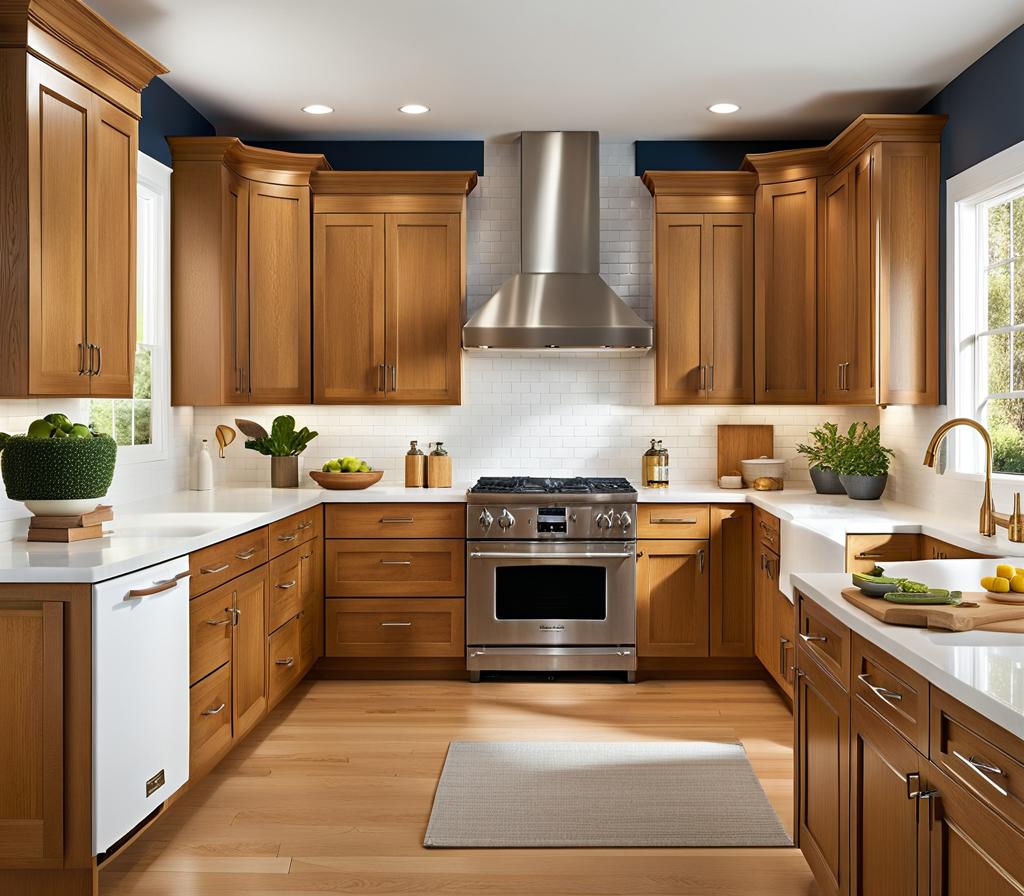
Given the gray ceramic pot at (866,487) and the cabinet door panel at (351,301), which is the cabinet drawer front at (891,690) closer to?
the gray ceramic pot at (866,487)

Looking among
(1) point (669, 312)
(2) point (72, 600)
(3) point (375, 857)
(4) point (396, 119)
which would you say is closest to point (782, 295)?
(1) point (669, 312)

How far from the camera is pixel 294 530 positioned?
4207 mm

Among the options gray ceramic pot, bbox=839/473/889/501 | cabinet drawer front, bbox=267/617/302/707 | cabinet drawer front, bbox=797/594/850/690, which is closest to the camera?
cabinet drawer front, bbox=797/594/850/690

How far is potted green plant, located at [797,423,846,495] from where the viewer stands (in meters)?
4.70

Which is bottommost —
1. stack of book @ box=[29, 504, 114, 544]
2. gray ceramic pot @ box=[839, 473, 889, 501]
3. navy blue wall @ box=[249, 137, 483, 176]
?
stack of book @ box=[29, 504, 114, 544]

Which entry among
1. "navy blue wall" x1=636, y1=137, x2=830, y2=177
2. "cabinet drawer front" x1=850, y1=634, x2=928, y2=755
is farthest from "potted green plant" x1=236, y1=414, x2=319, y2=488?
"cabinet drawer front" x1=850, y1=634, x2=928, y2=755

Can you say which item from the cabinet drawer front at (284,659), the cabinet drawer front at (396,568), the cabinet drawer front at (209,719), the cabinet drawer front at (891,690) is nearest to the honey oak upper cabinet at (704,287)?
the cabinet drawer front at (396,568)

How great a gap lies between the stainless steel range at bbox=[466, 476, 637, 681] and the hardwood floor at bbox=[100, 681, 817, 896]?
0.17 metres

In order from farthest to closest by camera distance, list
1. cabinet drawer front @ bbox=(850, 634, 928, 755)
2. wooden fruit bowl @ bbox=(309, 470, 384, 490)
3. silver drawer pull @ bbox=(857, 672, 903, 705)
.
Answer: wooden fruit bowl @ bbox=(309, 470, 384, 490)
silver drawer pull @ bbox=(857, 672, 903, 705)
cabinet drawer front @ bbox=(850, 634, 928, 755)

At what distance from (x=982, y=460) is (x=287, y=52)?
349 cm

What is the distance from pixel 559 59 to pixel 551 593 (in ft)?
8.34

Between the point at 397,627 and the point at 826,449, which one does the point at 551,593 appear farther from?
the point at 826,449

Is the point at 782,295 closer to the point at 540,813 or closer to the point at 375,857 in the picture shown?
the point at 540,813

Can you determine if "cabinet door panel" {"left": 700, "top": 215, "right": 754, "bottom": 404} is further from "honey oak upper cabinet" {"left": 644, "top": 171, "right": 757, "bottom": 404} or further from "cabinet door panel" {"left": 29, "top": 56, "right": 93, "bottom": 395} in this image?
"cabinet door panel" {"left": 29, "top": 56, "right": 93, "bottom": 395}
